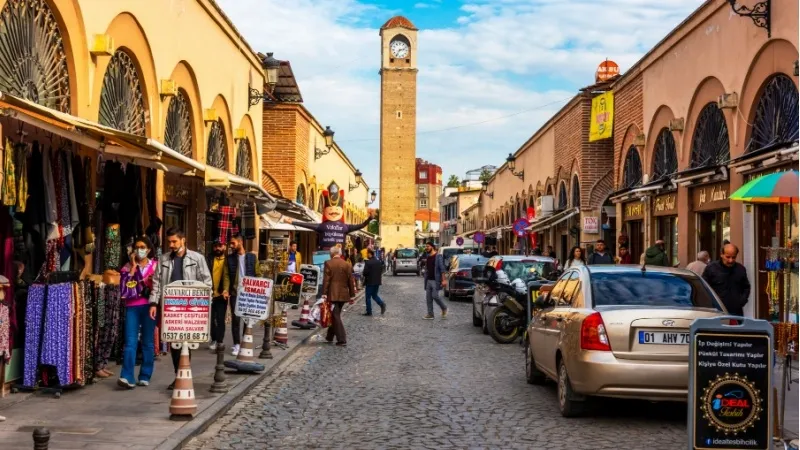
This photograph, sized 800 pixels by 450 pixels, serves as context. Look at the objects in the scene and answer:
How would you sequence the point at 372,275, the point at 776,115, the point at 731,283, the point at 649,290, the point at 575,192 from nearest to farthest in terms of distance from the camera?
the point at 649,290 → the point at 731,283 → the point at 776,115 → the point at 372,275 → the point at 575,192

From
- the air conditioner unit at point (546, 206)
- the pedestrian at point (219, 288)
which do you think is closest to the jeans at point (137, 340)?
the pedestrian at point (219, 288)

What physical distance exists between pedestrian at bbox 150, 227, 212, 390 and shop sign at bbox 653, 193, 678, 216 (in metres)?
13.7

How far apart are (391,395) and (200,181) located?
8533 mm

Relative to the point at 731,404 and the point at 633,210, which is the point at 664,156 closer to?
the point at 633,210

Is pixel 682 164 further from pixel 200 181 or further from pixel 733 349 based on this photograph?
pixel 733 349

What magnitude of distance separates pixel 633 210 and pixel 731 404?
19755mm

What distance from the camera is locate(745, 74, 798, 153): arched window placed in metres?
14.7

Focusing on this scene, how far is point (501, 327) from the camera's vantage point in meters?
16.6

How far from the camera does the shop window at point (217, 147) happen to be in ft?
67.7

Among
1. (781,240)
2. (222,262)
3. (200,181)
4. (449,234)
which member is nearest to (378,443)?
(222,262)

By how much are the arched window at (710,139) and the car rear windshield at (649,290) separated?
345 inches

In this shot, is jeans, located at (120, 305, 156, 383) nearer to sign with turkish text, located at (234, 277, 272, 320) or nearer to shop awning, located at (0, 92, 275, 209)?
shop awning, located at (0, 92, 275, 209)

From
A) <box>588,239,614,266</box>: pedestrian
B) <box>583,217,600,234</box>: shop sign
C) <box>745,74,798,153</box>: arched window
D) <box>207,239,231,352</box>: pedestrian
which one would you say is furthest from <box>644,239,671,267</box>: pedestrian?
<box>583,217,600,234</box>: shop sign

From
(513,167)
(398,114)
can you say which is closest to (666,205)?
(513,167)
